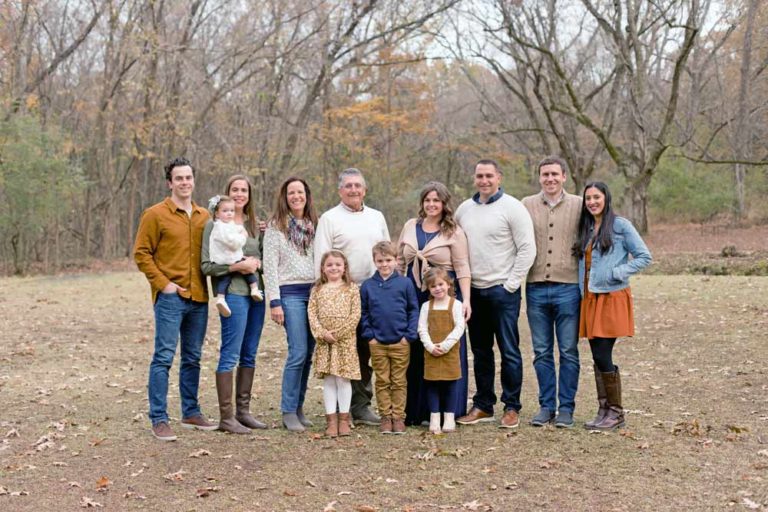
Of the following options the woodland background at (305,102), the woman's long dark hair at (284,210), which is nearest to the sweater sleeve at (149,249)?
the woman's long dark hair at (284,210)

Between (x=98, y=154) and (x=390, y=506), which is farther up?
(x=98, y=154)

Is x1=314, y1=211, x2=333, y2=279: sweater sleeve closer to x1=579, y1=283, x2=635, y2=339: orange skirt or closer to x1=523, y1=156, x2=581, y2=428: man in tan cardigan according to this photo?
x1=523, y1=156, x2=581, y2=428: man in tan cardigan

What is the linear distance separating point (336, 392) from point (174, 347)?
1.20 meters

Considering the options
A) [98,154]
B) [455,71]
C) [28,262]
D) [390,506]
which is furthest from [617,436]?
[455,71]

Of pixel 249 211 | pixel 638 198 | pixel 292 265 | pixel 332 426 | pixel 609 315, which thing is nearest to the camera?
pixel 609 315

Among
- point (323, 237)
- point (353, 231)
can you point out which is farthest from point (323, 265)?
point (353, 231)

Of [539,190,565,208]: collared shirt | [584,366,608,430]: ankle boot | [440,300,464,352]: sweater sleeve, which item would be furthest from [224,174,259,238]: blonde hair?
[584,366,608,430]: ankle boot

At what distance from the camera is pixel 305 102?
104 ft

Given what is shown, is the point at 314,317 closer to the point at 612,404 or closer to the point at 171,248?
the point at 171,248

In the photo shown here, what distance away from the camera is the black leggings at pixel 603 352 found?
5891 millimetres

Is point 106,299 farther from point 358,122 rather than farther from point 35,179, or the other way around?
Result: point 358,122

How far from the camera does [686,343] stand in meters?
9.95

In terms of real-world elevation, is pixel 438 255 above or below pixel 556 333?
above

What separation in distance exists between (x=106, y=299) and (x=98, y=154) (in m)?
15.7
